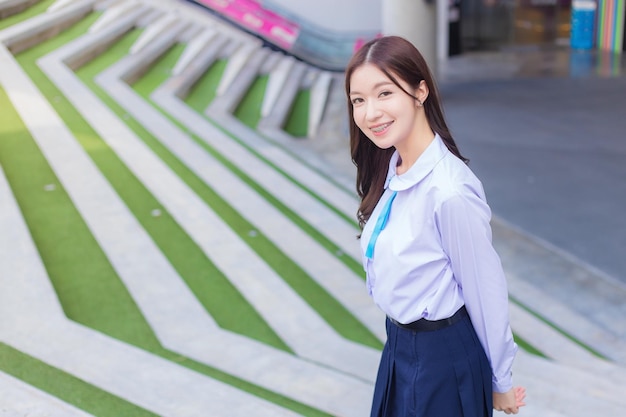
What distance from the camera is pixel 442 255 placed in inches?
65.0

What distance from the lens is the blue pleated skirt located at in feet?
5.54

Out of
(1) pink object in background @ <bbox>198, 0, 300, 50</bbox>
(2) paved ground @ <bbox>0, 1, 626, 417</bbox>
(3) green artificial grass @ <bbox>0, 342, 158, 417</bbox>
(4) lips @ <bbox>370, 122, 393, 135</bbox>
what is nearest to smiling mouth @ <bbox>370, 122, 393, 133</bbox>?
(4) lips @ <bbox>370, 122, 393, 135</bbox>

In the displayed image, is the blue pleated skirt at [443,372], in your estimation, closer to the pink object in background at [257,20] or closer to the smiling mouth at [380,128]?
the smiling mouth at [380,128]

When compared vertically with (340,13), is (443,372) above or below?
above

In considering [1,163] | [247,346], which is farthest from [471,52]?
[247,346]

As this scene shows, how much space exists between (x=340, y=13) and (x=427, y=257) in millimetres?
18353

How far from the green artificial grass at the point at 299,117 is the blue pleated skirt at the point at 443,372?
8.40m

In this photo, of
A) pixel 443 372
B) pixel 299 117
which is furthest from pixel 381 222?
pixel 299 117

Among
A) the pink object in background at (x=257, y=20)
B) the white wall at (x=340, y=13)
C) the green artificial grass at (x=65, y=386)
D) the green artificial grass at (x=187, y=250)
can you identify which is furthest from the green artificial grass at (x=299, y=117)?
the white wall at (x=340, y=13)

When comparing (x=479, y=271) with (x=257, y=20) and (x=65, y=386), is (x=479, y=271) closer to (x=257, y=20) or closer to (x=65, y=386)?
(x=65, y=386)

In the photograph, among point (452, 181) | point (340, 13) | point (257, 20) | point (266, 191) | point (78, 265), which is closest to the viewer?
point (452, 181)

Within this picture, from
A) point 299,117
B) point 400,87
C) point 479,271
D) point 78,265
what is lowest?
point 299,117

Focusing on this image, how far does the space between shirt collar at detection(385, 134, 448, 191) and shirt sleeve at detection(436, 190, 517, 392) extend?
10 centimetres

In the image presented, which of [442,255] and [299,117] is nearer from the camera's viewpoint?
[442,255]
